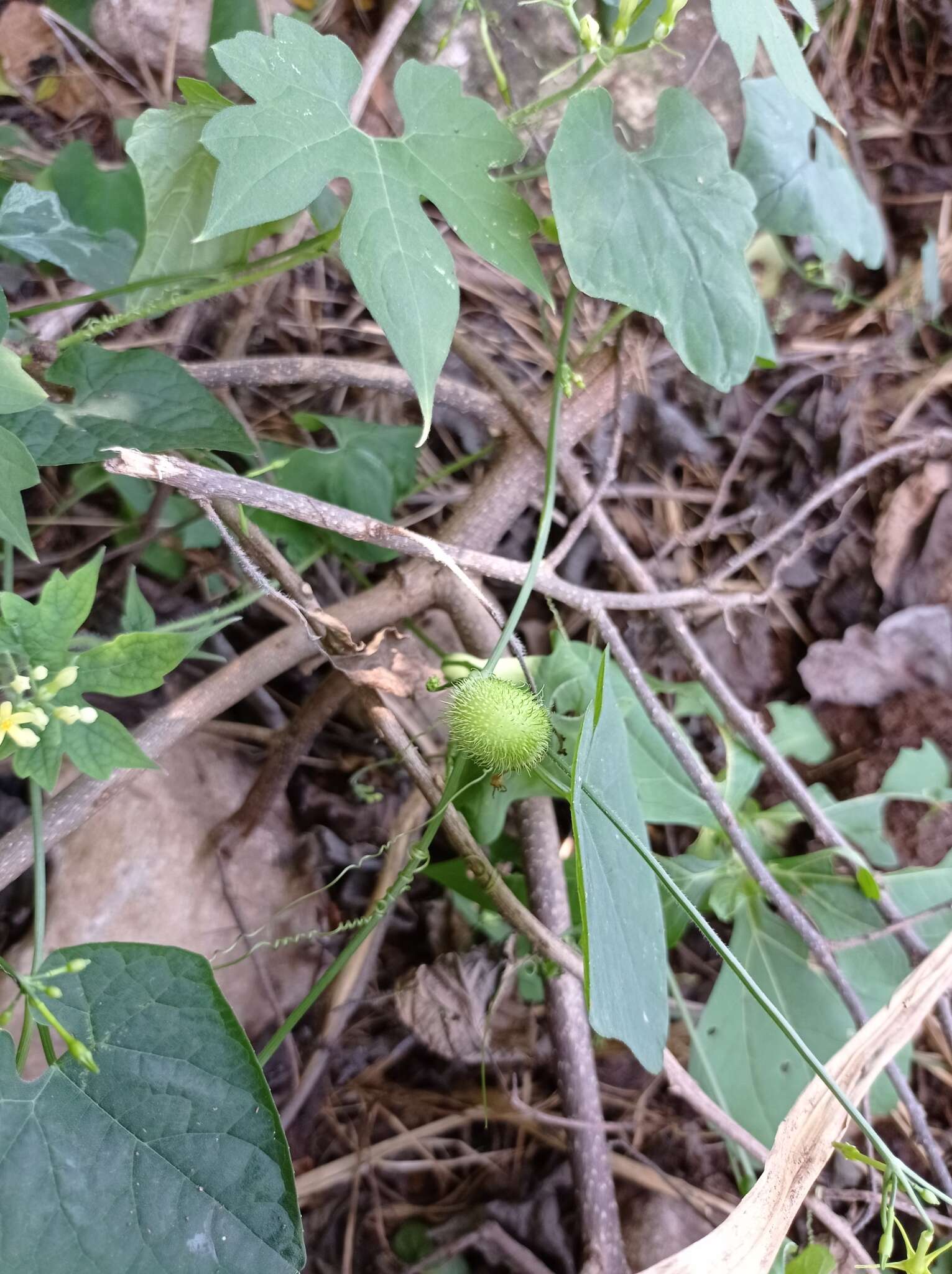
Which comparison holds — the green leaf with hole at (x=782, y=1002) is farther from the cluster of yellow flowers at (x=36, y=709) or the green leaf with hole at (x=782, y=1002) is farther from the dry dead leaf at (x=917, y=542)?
the cluster of yellow flowers at (x=36, y=709)

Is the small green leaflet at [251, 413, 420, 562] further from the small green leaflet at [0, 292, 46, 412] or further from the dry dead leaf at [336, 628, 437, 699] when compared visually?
the small green leaflet at [0, 292, 46, 412]

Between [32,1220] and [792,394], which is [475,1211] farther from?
[792,394]

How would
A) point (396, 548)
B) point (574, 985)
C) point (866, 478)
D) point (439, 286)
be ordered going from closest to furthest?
point (439, 286) < point (396, 548) < point (574, 985) < point (866, 478)

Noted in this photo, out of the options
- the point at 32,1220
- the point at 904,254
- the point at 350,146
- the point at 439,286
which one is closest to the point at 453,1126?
the point at 32,1220

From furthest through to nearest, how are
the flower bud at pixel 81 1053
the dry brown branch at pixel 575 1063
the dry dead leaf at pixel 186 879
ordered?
the dry dead leaf at pixel 186 879
the dry brown branch at pixel 575 1063
the flower bud at pixel 81 1053

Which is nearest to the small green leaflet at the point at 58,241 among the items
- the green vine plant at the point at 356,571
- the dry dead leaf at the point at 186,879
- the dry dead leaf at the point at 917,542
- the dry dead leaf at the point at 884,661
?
the green vine plant at the point at 356,571

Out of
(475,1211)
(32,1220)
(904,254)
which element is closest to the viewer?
(32,1220)

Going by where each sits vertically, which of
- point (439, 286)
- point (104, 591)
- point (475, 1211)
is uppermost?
point (439, 286)

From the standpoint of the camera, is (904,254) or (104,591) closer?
(104,591)
